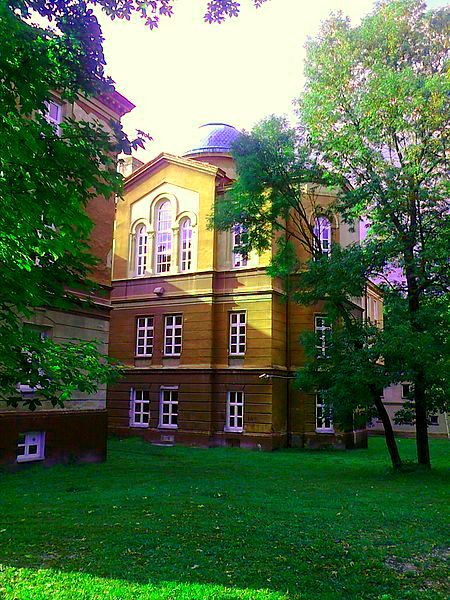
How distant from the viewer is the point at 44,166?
5.39m

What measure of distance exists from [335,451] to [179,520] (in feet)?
57.9

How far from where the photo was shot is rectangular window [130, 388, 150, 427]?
29.4 meters

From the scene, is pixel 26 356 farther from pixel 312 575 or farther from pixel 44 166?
pixel 312 575

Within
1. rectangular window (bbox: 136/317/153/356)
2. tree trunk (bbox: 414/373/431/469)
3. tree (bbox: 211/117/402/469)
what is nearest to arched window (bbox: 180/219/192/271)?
rectangular window (bbox: 136/317/153/356)

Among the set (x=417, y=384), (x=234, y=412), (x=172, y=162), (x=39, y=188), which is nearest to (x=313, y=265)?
(x=417, y=384)

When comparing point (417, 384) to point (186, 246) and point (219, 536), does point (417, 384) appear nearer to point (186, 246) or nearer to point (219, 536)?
point (219, 536)

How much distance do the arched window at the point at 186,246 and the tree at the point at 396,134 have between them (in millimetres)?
12259

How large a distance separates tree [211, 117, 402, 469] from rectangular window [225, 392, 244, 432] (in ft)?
27.6

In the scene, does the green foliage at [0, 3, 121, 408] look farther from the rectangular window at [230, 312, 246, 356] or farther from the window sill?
the rectangular window at [230, 312, 246, 356]

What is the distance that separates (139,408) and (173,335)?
449 centimetres

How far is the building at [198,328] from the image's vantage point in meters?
27.0

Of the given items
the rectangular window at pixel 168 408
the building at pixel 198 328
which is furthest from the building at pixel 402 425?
the rectangular window at pixel 168 408

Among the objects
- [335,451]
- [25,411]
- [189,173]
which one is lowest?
[335,451]

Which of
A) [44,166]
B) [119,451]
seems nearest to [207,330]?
[119,451]
